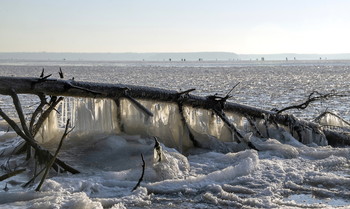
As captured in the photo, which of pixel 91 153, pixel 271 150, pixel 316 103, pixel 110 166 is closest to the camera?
pixel 110 166

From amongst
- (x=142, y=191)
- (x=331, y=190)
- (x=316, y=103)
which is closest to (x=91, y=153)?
(x=142, y=191)

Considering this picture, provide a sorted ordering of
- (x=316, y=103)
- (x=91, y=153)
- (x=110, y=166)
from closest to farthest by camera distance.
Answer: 1. (x=110, y=166)
2. (x=91, y=153)
3. (x=316, y=103)

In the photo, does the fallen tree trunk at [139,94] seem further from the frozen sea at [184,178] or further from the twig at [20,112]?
the frozen sea at [184,178]

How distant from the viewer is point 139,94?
7.63m

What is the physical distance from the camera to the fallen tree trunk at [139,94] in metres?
6.67

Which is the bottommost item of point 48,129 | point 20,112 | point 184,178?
point 184,178

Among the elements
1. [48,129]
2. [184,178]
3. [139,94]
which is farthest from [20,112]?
[184,178]

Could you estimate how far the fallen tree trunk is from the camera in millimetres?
6672

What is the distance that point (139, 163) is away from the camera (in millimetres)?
6684

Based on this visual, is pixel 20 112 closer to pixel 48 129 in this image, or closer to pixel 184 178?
pixel 48 129

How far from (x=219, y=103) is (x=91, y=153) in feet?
7.34

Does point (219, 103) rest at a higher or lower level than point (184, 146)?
higher

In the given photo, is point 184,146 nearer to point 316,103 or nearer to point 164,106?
point 164,106

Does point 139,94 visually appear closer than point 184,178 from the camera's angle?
No
